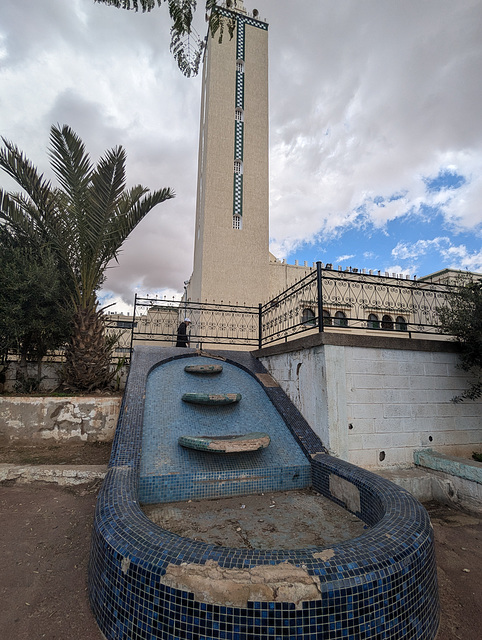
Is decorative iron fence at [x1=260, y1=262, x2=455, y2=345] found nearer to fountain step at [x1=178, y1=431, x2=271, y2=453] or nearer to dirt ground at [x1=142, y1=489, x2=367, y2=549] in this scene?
fountain step at [x1=178, y1=431, x2=271, y2=453]

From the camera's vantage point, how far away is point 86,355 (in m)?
6.61

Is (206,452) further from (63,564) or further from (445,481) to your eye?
(445,481)

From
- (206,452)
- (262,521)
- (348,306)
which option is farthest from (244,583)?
(348,306)

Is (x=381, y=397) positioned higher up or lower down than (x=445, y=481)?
higher up

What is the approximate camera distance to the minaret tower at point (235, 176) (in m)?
14.5

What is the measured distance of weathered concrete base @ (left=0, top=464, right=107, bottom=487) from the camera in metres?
4.27

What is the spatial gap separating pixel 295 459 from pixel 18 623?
A: 2.97 meters

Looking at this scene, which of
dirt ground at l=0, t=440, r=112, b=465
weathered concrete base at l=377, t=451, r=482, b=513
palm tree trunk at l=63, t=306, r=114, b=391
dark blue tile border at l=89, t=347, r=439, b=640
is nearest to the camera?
dark blue tile border at l=89, t=347, r=439, b=640

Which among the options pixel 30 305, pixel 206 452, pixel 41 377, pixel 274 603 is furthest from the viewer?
pixel 41 377

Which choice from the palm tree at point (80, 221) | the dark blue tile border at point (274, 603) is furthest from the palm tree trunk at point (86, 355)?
the dark blue tile border at point (274, 603)

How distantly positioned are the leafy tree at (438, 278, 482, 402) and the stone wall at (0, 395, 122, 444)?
5870mm

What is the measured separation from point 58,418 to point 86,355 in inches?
58.8

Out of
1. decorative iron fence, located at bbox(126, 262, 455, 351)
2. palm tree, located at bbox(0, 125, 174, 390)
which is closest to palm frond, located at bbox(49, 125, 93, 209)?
palm tree, located at bbox(0, 125, 174, 390)

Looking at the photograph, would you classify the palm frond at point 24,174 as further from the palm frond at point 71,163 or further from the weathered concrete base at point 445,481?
the weathered concrete base at point 445,481
